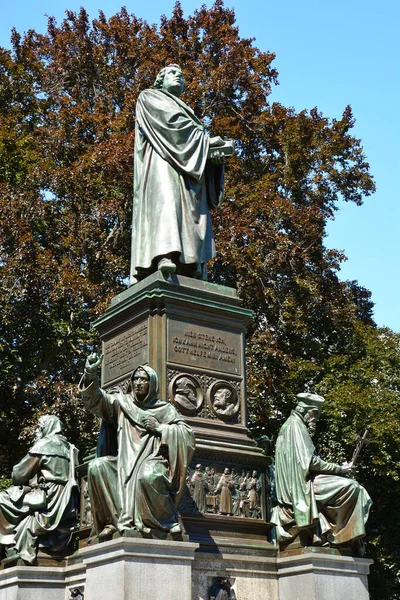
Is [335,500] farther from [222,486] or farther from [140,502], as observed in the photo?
[140,502]

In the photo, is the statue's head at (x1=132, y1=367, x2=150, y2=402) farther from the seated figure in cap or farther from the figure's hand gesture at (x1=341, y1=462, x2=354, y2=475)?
the figure's hand gesture at (x1=341, y1=462, x2=354, y2=475)

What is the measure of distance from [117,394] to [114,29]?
21.7 m

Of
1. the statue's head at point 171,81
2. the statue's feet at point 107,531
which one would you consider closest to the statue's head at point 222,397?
the statue's feet at point 107,531

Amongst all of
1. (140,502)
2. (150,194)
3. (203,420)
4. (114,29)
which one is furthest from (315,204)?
(140,502)

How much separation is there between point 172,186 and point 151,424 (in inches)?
147

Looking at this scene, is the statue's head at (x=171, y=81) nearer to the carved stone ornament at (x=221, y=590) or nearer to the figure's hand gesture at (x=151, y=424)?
the figure's hand gesture at (x=151, y=424)

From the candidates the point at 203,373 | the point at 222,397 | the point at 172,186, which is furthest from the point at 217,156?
the point at 222,397

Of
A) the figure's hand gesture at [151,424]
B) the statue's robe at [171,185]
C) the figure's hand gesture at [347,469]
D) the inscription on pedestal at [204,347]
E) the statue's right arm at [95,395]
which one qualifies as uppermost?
the statue's robe at [171,185]

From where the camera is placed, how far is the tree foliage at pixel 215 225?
73.6 ft

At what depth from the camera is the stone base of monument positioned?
7.99 metres

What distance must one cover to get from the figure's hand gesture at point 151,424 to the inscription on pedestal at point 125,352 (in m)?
1.19

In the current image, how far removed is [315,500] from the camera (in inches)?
373

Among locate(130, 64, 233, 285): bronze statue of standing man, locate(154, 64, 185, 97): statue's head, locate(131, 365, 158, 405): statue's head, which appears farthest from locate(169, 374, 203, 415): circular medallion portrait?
locate(154, 64, 185, 97): statue's head

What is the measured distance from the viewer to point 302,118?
27.3 m
